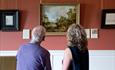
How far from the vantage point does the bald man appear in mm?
2854

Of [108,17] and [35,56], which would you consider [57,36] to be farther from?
[35,56]

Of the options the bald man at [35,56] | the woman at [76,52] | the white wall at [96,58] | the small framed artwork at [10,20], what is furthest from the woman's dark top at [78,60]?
→ the small framed artwork at [10,20]

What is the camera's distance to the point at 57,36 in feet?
15.0

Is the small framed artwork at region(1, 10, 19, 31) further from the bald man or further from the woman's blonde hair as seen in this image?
the woman's blonde hair

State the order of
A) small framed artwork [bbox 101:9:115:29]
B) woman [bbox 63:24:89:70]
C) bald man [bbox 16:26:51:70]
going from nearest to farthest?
woman [bbox 63:24:89:70]
bald man [bbox 16:26:51:70]
small framed artwork [bbox 101:9:115:29]

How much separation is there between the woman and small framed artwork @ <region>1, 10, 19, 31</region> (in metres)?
2.00

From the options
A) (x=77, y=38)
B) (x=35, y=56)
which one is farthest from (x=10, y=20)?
(x=77, y=38)

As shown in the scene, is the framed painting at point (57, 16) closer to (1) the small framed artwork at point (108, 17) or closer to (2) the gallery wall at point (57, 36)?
(2) the gallery wall at point (57, 36)

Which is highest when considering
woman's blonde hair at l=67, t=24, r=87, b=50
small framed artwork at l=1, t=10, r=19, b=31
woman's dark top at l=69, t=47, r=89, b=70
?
small framed artwork at l=1, t=10, r=19, b=31

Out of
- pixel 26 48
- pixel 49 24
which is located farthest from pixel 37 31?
pixel 49 24

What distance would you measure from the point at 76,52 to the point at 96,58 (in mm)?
1959

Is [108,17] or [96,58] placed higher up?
[108,17]

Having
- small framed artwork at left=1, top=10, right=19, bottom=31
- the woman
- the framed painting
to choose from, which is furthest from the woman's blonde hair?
small framed artwork at left=1, top=10, right=19, bottom=31

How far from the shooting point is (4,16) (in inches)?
178
